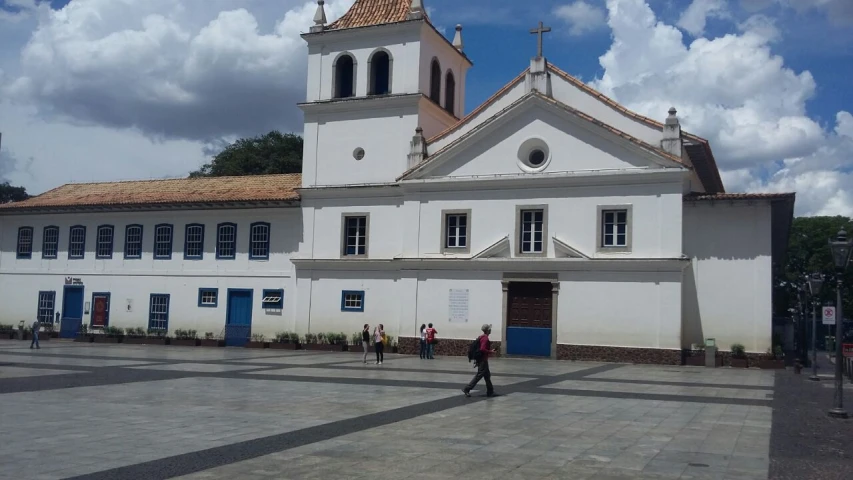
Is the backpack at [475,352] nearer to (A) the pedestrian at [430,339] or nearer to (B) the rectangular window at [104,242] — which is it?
(A) the pedestrian at [430,339]

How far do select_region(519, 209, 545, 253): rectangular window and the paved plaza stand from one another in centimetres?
812

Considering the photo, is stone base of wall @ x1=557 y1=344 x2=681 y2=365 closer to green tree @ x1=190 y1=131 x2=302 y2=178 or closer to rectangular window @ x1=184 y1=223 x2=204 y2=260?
rectangular window @ x1=184 y1=223 x2=204 y2=260

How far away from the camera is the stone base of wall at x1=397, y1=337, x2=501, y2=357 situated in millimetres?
29953

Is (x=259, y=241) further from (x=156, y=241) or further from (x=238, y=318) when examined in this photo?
(x=156, y=241)

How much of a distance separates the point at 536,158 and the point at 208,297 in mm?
16076

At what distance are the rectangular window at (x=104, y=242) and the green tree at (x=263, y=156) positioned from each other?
2054cm

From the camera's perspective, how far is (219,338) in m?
34.7

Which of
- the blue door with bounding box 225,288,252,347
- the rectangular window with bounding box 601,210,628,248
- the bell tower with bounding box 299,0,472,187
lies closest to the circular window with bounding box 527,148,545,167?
the rectangular window with bounding box 601,210,628,248

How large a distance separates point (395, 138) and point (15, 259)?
21325 mm

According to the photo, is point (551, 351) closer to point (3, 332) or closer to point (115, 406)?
point (115, 406)

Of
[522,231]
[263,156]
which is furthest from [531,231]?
Answer: [263,156]

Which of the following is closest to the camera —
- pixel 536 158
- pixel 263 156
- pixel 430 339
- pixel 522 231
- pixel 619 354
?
pixel 619 354

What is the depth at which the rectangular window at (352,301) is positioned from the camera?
107 feet

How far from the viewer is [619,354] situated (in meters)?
27.8
